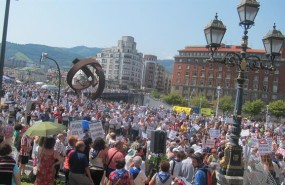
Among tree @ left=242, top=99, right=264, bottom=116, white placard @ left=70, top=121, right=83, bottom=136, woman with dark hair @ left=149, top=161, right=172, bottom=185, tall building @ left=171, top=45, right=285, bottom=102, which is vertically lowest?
woman with dark hair @ left=149, top=161, right=172, bottom=185

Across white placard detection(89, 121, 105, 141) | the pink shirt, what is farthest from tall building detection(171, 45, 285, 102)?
the pink shirt

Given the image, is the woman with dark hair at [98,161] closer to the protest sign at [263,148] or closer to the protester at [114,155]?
the protester at [114,155]

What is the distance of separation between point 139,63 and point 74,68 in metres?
176

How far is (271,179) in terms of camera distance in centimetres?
1205

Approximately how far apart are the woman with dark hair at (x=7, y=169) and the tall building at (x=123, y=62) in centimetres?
17443

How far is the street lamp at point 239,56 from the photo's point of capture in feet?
33.6

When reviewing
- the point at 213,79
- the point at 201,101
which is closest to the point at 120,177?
the point at 201,101

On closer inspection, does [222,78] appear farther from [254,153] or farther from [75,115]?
[254,153]

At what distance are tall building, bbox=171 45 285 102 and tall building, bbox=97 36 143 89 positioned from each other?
5825 cm

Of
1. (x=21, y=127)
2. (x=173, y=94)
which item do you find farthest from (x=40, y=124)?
(x=173, y=94)

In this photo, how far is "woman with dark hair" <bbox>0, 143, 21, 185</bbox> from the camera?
6387 millimetres

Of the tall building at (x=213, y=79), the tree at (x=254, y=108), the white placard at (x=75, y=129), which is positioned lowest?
the white placard at (x=75, y=129)

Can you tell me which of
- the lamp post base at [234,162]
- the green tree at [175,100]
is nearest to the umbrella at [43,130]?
the lamp post base at [234,162]

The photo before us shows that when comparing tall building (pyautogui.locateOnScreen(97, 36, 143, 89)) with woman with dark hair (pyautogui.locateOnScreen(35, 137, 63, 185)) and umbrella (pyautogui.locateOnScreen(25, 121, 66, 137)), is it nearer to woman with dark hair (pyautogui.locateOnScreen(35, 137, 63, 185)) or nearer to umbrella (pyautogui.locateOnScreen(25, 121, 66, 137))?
umbrella (pyautogui.locateOnScreen(25, 121, 66, 137))
